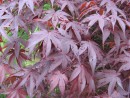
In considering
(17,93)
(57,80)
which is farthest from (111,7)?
(17,93)

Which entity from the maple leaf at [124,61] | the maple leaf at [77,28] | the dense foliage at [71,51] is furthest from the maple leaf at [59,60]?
the maple leaf at [124,61]

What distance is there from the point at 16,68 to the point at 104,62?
1.78 feet

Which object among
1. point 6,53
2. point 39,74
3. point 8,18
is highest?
point 8,18

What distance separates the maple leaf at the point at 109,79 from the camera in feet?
4.28

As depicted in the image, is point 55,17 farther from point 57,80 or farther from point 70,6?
point 57,80

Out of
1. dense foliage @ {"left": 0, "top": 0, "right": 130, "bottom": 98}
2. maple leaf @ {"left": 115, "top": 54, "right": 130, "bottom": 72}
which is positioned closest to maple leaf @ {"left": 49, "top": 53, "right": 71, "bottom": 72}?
dense foliage @ {"left": 0, "top": 0, "right": 130, "bottom": 98}

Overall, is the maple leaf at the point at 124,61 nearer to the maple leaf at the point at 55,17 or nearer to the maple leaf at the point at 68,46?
the maple leaf at the point at 68,46

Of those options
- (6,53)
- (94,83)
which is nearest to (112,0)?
(94,83)

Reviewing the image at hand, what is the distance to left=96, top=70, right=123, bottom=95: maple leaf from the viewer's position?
4.28 ft

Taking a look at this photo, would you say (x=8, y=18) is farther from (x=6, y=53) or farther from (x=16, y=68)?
(x=16, y=68)

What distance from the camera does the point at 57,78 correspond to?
1290 mm

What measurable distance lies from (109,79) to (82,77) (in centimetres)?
14

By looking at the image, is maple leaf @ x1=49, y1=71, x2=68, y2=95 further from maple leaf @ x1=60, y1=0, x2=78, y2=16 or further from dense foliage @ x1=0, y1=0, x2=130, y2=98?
maple leaf @ x1=60, y1=0, x2=78, y2=16

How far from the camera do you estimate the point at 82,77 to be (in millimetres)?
1293
